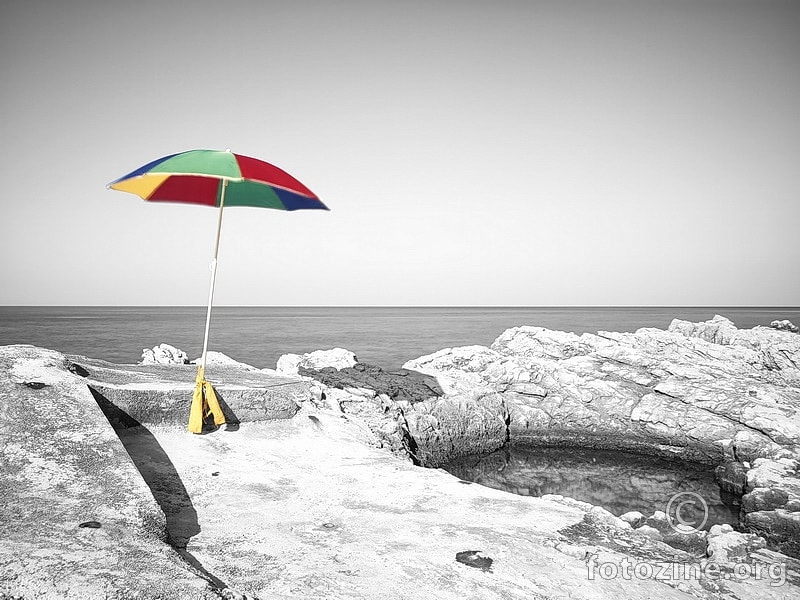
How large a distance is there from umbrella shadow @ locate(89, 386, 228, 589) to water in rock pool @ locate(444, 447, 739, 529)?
18.4 ft

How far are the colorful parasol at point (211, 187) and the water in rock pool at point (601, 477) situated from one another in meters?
5.22

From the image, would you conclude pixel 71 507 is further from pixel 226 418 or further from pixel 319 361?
pixel 319 361

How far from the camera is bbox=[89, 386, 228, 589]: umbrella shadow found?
13.1 ft

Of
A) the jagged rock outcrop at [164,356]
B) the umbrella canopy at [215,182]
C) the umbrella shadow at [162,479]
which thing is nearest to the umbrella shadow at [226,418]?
the umbrella shadow at [162,479]

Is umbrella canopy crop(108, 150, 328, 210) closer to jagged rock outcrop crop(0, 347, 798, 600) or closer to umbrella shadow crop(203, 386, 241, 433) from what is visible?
jagged rock outcrop crop(0, 347, 798, 600)

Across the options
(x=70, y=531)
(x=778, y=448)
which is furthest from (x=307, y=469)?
(x=778, y=448)

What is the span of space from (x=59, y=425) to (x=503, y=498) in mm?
4550

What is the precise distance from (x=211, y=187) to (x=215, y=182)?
0.32 feet

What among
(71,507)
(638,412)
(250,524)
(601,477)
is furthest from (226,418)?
(638,412)

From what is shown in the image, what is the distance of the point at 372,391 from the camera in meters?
10.9

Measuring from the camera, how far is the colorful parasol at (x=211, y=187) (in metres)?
5.28

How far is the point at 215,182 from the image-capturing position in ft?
22.5

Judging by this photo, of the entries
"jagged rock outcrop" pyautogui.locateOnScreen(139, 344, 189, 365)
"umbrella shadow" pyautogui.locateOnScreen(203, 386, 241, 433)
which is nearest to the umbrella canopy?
"umbrella shadow" pyautogui.locateOnScreen(203, 386, 241, 433)

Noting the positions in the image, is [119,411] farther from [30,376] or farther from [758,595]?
[758,595]
